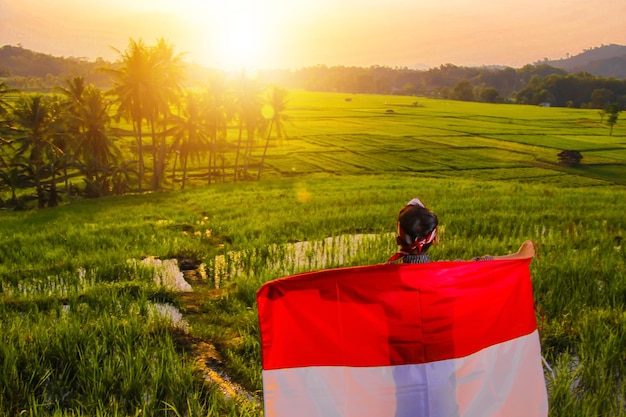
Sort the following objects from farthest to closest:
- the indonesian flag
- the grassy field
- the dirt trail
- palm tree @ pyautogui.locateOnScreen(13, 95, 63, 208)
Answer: palm tree @ pyautogui.locateOnScreen(13, 95, 63, 208)
the dirt trail
the grassy field
the indonesian flag

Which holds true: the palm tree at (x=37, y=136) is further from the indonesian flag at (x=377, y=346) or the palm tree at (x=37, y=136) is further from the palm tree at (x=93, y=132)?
the indonesian flag at (x=377, y=346)

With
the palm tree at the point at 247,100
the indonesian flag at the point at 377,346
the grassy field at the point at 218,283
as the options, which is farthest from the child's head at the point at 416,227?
the palm tree at the point at 247,100

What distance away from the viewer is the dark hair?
4062 millimetres

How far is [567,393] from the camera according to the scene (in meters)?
4.78

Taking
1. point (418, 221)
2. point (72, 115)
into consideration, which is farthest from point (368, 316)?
point (72, 115)

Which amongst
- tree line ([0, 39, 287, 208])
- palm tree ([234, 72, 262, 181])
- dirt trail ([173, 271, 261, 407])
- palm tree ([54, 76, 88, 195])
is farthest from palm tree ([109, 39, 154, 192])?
dirt trail ([173, 271, 261, 407])

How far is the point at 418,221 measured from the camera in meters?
4.07

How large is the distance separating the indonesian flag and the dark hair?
315 millimetres

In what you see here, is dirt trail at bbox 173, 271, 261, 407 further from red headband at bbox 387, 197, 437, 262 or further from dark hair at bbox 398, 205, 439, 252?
dark hair at bbox 398, 205, 439, 252

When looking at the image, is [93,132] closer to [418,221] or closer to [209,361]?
[209,361]

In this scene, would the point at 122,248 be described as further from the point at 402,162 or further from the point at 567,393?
the point at 402,162

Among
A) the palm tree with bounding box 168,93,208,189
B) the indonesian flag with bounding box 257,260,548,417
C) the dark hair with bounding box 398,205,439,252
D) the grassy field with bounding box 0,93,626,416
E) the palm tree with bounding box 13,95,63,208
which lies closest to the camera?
the indonesian flag with bounding box 257,260,548,417

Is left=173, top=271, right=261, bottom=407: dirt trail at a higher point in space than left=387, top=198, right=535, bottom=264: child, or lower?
lower

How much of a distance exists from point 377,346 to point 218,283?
6962 millimetres
